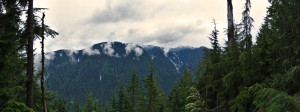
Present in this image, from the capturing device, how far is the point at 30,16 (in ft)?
23.1

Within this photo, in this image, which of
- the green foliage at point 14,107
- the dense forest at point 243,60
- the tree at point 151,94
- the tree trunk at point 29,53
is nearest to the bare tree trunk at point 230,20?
the dense forest at point 243,60

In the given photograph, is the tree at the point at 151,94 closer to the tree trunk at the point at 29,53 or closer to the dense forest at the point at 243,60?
Result: the dense forest at the point at 243,60

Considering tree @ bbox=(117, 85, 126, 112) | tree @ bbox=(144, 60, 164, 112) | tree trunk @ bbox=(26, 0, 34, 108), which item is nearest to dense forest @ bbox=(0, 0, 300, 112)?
tree trunk @ bbox=(26, 0, 34, 108)

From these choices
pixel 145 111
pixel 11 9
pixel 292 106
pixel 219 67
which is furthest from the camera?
pixel 145 111

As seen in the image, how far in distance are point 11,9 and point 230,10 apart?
10304mm

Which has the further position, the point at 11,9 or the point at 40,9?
the point at 40,9

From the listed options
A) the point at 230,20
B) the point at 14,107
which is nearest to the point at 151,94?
the point at 230,20

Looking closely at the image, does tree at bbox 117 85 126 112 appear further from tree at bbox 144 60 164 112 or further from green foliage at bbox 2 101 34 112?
green foliage at bbox 2 101 34 112

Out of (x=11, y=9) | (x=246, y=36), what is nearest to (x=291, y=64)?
(x=246, y=36)

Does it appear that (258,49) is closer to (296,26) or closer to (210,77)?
(296,26)

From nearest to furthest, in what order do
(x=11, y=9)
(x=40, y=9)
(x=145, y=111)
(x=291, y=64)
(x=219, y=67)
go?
(x=291, y=64) < (x=11, y=9) < (x=40, y=9) < (x=219, y=67) < (x=145, y=111)

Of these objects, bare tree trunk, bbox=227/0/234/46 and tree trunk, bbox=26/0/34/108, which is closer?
tree trunk, bbox=26/0/34/108

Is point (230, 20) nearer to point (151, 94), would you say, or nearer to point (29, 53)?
point (29, 53)

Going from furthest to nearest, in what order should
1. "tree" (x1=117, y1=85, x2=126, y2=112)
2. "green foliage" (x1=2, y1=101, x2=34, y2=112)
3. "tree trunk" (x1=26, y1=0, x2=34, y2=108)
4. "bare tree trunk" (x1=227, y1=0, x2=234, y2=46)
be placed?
"tree" (x1=117, y1=85, x2=126, y2=112) < "bare tree trunk" (x1=227, y1=0, x2=234, y2=46) < "tree trunk" (x1=26, y1=0, x2=34, y2=108) < "green foliage" (x1=2, y1=101, x2=34, y2=112)
